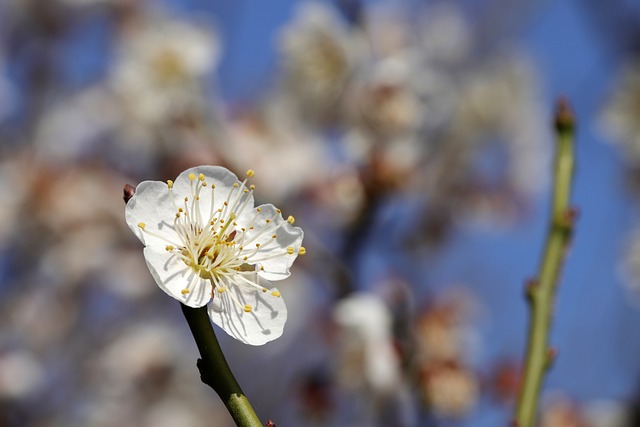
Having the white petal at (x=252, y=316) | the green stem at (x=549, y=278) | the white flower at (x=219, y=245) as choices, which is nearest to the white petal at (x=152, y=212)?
the white flower at (x=219, y=245)

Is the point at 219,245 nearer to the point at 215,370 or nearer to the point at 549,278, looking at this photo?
the point at 215,370

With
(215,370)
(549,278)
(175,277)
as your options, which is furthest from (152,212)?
(549,278)

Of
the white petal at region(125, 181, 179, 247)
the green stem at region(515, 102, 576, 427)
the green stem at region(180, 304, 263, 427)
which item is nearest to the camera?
the green stem at region(180, 304, 263, 427)

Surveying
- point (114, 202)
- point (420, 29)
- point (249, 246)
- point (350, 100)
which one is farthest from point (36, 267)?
point (249, 246)

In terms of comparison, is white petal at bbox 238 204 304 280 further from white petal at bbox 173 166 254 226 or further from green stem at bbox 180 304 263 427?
green stem at bbox 180 304 263 427

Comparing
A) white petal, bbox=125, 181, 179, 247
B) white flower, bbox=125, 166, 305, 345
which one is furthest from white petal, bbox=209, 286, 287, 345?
white petal, bbox=125, 181, 179, 247
